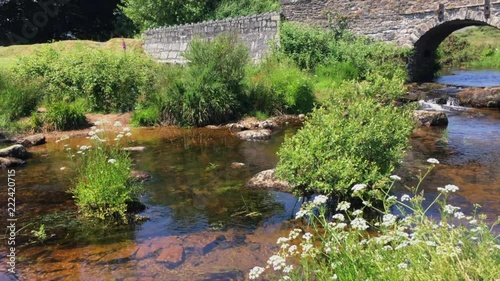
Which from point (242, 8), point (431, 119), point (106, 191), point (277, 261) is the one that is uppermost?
point (242, 8)

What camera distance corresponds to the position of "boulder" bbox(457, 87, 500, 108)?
51.7 feet

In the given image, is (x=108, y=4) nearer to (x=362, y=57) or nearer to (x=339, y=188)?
(x=362, y=57)

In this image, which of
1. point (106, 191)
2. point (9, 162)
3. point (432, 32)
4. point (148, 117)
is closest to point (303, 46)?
point (432, 32)

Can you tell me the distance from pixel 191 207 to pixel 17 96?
29.9 ft

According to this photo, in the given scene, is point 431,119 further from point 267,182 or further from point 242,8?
point 242,8

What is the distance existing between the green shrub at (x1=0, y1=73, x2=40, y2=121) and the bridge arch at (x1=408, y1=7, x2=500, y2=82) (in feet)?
47.5

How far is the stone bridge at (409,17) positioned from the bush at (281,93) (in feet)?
22.5

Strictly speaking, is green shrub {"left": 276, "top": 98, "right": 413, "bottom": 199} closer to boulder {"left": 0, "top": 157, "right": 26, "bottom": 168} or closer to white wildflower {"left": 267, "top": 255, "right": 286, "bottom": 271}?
white wildflower {"left": 267, "top": 255, "right": 286, "bottom": 271}

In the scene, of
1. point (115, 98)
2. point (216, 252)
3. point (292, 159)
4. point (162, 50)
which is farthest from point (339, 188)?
point (162, 50)

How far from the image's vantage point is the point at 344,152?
6621 millimetres

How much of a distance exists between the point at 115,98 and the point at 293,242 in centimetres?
1077

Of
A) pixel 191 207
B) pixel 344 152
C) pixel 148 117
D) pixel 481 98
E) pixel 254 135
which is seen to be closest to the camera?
pixel 344 152

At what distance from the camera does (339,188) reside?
6.25m

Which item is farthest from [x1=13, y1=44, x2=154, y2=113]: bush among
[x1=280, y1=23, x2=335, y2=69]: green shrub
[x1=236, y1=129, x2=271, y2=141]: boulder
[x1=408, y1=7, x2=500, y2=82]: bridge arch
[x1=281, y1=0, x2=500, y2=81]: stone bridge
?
[x1=408, y1=7, x2=500, y2=82]: bridge arch
